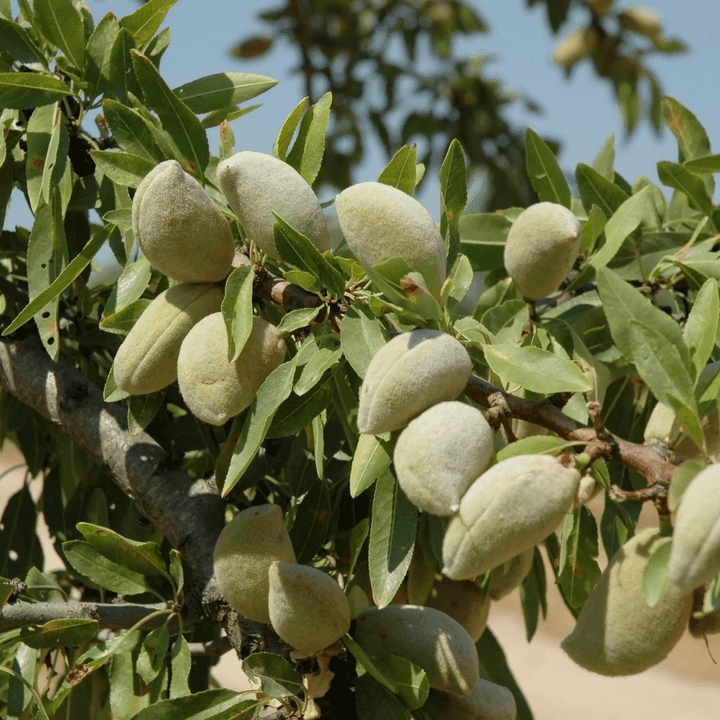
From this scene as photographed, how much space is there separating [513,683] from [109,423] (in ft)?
1.75

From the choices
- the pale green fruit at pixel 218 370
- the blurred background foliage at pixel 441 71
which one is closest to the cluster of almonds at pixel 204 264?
the pale green fruit at pixel 218 370

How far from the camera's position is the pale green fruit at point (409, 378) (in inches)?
20.1

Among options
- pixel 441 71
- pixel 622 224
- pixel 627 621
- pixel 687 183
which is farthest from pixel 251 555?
pixel 441 71

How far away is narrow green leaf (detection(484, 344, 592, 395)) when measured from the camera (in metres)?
0.55

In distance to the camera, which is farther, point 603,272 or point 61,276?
point 61,276

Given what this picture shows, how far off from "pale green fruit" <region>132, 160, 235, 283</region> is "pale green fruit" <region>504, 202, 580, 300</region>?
0.73 feet

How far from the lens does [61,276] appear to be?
0.71 m

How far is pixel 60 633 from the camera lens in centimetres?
74

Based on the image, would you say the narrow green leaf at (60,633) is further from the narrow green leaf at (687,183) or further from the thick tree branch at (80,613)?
the narrow green leaf at (687,183)

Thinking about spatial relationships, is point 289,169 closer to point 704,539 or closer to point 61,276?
point 61,276

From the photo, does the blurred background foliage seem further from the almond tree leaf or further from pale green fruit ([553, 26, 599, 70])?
the almond tree leaf

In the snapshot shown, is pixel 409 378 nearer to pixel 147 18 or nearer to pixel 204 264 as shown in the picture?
pixel 204 264

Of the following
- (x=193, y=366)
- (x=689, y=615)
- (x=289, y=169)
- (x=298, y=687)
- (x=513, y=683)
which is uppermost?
(x=289, y=169)

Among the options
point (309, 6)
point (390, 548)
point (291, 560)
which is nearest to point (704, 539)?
point (390, 548)
